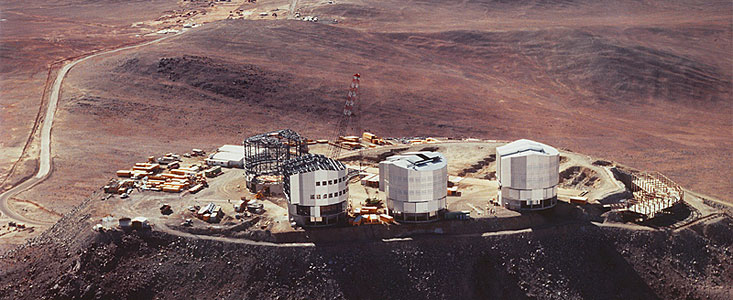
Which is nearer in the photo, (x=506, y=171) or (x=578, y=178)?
(x=506, y=171)

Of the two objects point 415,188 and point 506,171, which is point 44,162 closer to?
point 415,188

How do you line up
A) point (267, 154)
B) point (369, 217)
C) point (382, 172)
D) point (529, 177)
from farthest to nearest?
point (267, 154) → point (382, 172) → point (529, 177) → point (369, 217)

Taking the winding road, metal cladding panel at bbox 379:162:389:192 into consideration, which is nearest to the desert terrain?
the winding road

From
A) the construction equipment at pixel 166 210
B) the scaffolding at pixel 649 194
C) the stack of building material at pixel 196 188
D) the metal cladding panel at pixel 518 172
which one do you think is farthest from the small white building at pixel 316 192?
the scaffolding at pixel 649 194

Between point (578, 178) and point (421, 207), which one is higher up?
point (421, 207)

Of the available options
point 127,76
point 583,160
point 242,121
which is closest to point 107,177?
point 242,121

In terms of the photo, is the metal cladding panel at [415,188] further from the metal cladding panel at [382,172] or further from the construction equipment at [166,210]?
the construction equipment at [166,210]

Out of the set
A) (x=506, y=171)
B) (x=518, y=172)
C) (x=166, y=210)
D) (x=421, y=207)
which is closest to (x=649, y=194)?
(x=518, y=172)

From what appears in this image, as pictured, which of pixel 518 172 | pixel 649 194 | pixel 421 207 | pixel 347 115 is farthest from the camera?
pixel 347 115

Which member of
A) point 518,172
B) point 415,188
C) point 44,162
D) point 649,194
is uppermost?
point 518,172
